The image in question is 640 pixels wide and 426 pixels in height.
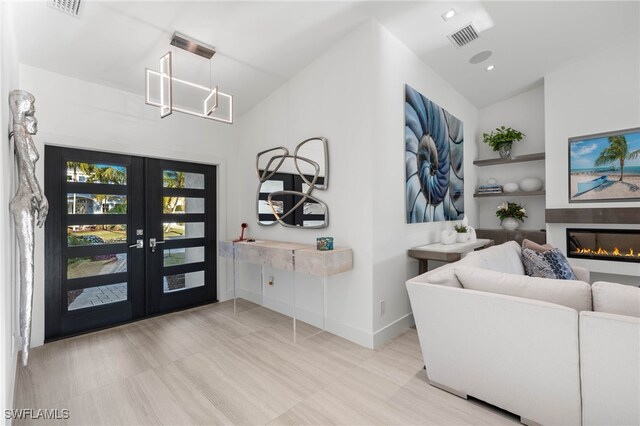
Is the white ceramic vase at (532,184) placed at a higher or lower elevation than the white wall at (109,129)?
lower

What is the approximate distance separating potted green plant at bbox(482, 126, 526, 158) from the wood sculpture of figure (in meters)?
5.62

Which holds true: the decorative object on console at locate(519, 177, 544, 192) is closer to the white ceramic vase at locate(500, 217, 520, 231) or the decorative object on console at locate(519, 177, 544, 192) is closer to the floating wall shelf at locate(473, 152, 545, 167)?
the floating wall shelf at locate(473, 152, 545, 167)

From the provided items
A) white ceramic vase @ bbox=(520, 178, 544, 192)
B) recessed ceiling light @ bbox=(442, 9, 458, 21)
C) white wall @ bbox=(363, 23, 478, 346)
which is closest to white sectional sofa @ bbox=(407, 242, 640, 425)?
white wall @ bbox=(363, 23, 478, 346)

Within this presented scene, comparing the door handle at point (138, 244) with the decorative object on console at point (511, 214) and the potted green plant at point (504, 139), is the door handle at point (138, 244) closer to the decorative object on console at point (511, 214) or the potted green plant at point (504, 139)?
the decorative object on console at point (511, 214)

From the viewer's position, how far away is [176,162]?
3984 mm

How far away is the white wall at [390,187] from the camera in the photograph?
2906mm

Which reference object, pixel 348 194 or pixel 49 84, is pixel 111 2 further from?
pixel 348 194

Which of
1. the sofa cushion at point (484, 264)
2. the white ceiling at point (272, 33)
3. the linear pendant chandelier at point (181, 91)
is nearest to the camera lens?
the sofa cushion at point (484, 264)

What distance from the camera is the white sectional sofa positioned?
1.43m

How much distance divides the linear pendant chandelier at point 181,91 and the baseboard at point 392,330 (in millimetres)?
2528

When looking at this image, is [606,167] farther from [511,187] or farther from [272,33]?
[272,33]

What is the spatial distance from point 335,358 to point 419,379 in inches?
29.0

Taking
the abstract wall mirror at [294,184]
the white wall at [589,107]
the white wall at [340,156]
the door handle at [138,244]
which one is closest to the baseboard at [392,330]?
the white wall at [340,156]

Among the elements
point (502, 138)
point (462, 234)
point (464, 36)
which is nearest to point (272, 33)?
point (464, 36)
